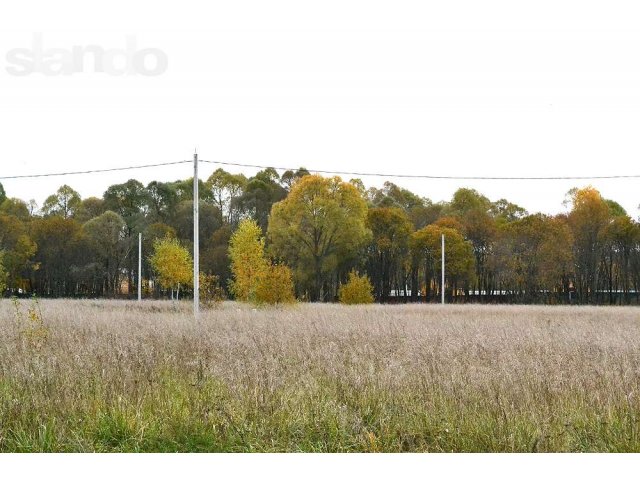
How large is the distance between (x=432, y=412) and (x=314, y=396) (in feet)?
4.85

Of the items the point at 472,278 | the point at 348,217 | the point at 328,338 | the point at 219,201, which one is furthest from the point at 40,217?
the point at 328,338

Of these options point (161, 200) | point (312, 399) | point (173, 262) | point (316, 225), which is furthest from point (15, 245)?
point (312, 399)

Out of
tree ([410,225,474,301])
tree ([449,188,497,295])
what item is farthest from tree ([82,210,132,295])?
tree ([449,188,497,295])

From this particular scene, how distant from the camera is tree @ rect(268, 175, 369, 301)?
4462 centimetres

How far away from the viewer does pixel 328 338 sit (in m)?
14.4

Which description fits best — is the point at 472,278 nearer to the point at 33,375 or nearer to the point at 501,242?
the point at 501,242

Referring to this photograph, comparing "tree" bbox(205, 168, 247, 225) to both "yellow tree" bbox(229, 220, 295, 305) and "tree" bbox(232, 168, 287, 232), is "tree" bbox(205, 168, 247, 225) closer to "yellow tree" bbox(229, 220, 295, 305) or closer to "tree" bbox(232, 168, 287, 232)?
"tree" bbox(232, 168, 287, 232)

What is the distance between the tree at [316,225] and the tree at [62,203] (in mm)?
21671

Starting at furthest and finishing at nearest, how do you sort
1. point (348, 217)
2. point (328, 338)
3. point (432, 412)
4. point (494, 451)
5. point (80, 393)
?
point (348, 217) < point (328, 338) < point (80, 393) < point (432, 412) < point (494, 451)

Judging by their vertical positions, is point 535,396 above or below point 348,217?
below

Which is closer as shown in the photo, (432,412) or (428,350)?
(432,412)

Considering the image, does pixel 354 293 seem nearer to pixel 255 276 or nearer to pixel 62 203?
pixel 255 276

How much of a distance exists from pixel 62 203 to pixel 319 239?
25.2 m

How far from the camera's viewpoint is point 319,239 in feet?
151
